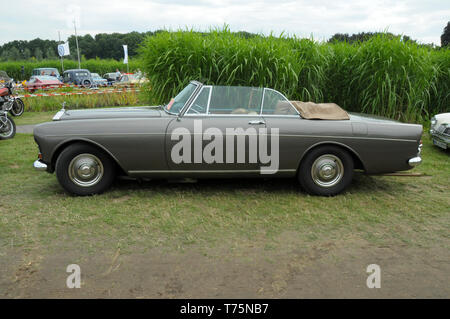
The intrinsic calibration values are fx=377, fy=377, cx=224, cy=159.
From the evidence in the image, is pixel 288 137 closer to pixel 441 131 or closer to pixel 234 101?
pixel 234 101

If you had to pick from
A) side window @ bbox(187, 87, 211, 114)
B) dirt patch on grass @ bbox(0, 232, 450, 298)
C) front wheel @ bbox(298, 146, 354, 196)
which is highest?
side window @ bbox(187, 87, 211, 114)

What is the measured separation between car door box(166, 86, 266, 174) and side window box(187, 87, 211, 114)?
0.01 meters

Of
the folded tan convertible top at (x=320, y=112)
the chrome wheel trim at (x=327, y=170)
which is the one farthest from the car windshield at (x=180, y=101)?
the chrome wheel trim at (x=327, y=170)

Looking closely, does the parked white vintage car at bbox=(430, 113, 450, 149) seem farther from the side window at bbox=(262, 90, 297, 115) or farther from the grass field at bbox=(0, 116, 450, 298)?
the side window at bbox=(262, 90, 297, 115)

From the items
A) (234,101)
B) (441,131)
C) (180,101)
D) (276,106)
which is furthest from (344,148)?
(441,131)

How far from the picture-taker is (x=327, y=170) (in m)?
4.31

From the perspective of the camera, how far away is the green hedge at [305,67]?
668cm

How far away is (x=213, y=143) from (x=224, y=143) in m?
0.12

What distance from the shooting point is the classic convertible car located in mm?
4090

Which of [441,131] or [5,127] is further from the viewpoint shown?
[5,127]

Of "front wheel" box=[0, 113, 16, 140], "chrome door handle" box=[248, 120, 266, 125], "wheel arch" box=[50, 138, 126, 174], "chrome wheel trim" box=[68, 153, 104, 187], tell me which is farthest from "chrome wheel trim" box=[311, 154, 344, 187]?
"front wheel" box=[0, 113, 16, 140]

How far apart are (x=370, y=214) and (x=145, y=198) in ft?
7.94
